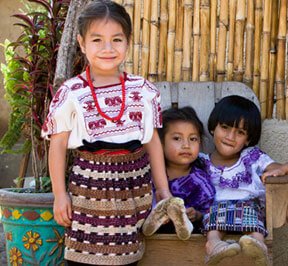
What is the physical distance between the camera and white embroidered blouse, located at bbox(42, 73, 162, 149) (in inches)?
119

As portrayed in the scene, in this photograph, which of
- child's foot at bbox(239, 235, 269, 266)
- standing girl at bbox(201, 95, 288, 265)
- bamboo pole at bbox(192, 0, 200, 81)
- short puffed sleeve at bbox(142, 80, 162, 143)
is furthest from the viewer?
bamboo pole at bbox(192, 0, 200, 81)

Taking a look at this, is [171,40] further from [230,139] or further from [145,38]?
[230,139]

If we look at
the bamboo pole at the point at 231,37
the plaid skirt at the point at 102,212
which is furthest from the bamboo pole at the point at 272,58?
the plaid skirt at the point at 102,212

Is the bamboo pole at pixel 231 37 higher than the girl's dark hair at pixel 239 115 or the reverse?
higher

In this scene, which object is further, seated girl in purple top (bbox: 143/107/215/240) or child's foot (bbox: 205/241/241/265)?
seated girl in purple top (bbox: 143/107/215/240)

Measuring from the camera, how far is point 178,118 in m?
3.81

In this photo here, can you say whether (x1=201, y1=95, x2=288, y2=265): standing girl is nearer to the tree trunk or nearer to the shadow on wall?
the shadow on wall

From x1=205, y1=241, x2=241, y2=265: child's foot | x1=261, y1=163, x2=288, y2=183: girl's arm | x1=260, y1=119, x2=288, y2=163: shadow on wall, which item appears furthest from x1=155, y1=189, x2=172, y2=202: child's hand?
x1=260, y1=119, x2=288, y2=163: shadow on wall

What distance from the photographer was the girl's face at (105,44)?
3.06 meters

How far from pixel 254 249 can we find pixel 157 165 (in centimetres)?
66

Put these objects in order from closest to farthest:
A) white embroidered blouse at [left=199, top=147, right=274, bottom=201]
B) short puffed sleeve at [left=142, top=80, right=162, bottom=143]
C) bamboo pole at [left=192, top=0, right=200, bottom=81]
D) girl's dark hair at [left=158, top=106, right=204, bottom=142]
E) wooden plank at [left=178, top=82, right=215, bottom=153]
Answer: short puffed sleeve at [left=142, top=80, right=162, bottom=143], white embroidered blouse at [left=199, top=147, right=274, bottom=201], girl's dark hair at [left=158, top=106, right=204, bottom=142], wooden plank at [left=178, top=82, right=215, bottom=153], bamboo pole at [left=192, top=0, right=200, bottom=81]

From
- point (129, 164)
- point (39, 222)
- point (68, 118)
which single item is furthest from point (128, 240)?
point (39, 222)

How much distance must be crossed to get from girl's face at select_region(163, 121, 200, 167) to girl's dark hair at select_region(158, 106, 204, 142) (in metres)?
0.02

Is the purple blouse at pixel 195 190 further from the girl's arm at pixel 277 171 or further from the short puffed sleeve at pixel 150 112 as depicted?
the short puffed sleeve at pixel 150 112
